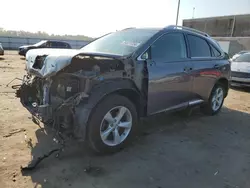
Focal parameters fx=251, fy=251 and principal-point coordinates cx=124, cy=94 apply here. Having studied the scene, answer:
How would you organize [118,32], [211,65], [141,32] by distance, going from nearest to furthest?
[141,32] < [118,32] < [211,65]

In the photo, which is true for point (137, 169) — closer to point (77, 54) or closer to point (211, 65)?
point (77, 54)

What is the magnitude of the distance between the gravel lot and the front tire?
18cm

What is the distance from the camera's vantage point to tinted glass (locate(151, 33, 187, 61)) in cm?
414

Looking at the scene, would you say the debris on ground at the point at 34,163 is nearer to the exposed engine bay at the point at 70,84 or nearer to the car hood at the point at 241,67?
the exposed engine bay at the point at 70,84

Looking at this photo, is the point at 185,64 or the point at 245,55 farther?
the point at 245,55

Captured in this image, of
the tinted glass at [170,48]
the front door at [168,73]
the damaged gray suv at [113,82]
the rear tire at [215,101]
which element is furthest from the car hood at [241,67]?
the tinted glass at [170,48]

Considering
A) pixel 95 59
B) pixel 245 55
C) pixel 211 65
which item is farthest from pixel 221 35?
pixel 95 59

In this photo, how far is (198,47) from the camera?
204 inches

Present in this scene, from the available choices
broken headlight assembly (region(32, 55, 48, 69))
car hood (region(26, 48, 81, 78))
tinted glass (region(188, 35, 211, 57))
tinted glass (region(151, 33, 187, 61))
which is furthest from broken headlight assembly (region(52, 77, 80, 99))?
tinted glass (region(188, 35, 211, 57))

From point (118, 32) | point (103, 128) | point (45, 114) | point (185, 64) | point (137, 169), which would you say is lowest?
point (137, 169)

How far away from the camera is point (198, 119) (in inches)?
223

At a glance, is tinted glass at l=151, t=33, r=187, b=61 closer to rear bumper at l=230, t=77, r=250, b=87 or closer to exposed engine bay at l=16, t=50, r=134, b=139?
exposed engine bay at l=16, t=50, r=134, b=139

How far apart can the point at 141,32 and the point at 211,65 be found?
1937 millimetres

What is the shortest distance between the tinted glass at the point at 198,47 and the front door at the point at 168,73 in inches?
11.4
